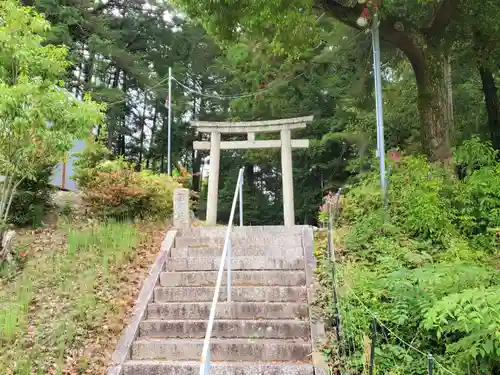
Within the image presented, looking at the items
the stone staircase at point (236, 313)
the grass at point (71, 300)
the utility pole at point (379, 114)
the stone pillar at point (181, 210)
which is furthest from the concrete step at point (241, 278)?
the utility pole at point (379, 114)

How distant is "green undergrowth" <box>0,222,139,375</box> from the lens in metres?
4.86

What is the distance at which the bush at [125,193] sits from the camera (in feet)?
29.1

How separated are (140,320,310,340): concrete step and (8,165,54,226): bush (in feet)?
16.1

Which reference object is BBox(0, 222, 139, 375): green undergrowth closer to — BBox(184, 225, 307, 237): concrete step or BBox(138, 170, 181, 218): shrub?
BBox(184, 225, 307, 237): concrete step

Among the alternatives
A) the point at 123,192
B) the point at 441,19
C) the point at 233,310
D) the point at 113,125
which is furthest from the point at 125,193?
the point at 113,125

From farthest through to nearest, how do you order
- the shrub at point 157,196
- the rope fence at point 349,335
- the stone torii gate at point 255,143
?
the stone torii gate at point 255,143, the shrub at point 157,196, the rope fence at point 349,335

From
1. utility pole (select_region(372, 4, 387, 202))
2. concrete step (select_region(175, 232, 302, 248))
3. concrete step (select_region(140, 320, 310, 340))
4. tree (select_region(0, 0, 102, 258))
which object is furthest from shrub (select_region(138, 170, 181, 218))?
utility pole (select_region(372, 4, 387, 202))

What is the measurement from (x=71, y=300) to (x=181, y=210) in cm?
271

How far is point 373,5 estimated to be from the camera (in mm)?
8000

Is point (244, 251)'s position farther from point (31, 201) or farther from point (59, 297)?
point (31, 201)

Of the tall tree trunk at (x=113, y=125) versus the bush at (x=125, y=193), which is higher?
the tall tree trunk at (x=113, y=125)

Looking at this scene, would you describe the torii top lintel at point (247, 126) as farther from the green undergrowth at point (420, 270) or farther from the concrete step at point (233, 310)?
the concrete step at point (233, 310)

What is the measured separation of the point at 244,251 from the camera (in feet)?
23.1

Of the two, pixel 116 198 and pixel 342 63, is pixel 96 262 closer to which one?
pixel 116 198
